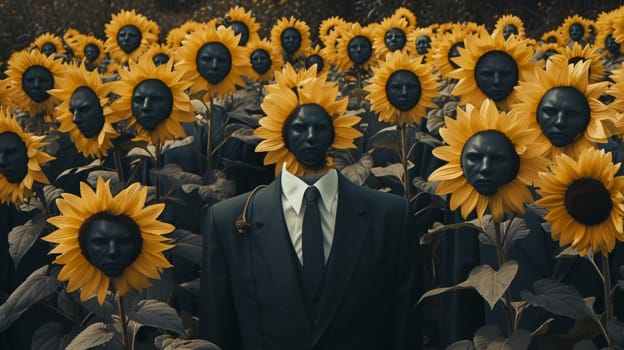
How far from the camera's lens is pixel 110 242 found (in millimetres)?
2578

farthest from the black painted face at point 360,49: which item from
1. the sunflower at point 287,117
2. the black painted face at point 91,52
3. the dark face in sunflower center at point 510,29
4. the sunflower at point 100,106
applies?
the sunflower at point 287,117

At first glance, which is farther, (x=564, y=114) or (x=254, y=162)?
(x=254, y=162)

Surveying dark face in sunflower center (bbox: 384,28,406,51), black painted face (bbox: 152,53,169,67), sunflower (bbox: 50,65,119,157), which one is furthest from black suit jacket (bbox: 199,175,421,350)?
dark face in sunflower center (bbox: 384,28,406,51)

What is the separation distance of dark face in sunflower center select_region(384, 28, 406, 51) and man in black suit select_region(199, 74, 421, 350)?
3.70 metres

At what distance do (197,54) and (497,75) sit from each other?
1.47 m

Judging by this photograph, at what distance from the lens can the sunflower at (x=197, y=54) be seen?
4.57 meters

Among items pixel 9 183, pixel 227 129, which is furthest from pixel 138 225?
pixel 227 129

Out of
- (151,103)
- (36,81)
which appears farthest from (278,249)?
(36,81)

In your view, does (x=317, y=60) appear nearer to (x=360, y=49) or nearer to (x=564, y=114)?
(x=360, y=49)

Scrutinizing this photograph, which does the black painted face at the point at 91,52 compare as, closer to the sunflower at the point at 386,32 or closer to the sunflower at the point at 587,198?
the sunflower at the point at 386,32

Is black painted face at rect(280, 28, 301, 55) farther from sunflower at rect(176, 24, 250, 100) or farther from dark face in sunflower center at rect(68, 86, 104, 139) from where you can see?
dark face in sunflower center at rect(68, 86, 104, 139)

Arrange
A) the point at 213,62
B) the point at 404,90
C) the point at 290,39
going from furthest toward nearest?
the point at 290,39 < the point at 213,62 < the point at 404,90

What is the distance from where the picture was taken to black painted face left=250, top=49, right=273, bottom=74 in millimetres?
5734

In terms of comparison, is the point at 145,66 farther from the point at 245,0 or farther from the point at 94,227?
the point at 245,0
